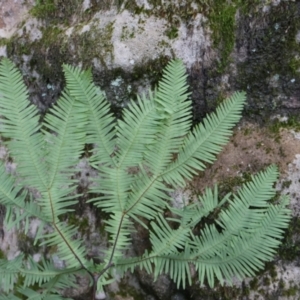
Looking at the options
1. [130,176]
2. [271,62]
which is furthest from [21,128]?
[271,62]

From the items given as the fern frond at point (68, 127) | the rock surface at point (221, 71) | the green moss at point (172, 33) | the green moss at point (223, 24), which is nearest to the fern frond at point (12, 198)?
the fern frond at point (68, 127)

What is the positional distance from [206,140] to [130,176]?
31cm

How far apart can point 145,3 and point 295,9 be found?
0.62 meters

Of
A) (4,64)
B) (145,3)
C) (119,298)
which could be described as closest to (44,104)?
(4,64)

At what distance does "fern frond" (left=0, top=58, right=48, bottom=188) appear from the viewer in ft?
4.77

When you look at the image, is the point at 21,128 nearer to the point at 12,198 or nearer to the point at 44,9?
the point at 12,198

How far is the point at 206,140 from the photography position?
1525 mm

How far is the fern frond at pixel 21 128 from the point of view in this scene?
1.45 m

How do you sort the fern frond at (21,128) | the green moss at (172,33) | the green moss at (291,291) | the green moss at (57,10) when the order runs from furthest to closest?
the green moss at (57,10), the green moss at (172,33), the green moss at (291,291), the fern frond at (21,128)

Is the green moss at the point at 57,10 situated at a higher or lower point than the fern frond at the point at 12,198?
higher

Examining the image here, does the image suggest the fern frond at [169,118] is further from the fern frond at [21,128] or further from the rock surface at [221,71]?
the fern frond at [21,128]

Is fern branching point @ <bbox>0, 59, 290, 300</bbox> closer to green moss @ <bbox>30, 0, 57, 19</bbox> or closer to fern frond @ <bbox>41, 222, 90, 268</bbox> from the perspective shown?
fern frond @ <bbox>41, 222, 90, 268</bbox>

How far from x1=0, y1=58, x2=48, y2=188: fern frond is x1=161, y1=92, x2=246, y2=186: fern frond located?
1.52ft

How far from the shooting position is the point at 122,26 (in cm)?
176
